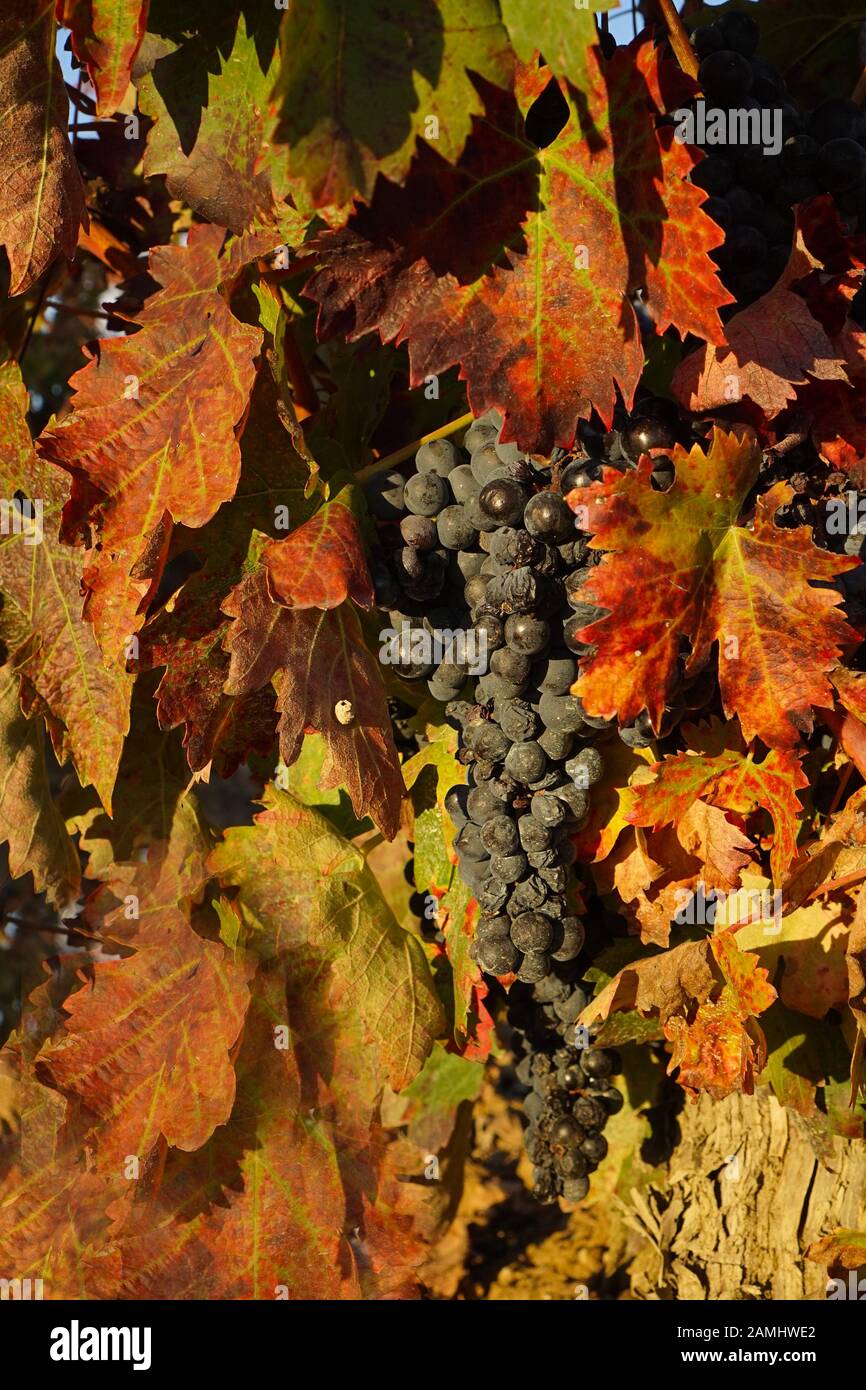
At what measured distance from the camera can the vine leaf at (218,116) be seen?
94 centimetres

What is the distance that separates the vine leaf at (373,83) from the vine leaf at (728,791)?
511 mm

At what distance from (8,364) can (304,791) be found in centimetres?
52

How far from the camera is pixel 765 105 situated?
958 mm

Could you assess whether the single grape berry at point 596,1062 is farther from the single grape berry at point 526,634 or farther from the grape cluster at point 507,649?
the single grape berry at point 526,634

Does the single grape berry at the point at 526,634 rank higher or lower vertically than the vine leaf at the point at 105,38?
lower

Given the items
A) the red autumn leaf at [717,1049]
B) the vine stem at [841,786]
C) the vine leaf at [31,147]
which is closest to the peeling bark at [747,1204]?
the red autumn leaf at [717,1049]

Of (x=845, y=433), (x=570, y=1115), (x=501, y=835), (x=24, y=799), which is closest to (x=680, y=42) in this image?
(x=845, y=433)

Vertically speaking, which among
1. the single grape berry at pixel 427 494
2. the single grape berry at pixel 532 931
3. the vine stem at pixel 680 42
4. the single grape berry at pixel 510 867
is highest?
the vine stem at pixel 680 42

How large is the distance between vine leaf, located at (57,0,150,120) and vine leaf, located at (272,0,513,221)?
20 cm

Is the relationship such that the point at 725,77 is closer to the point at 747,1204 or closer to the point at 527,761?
the point at 527,761

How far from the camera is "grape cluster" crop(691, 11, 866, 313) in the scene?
93 centimetres

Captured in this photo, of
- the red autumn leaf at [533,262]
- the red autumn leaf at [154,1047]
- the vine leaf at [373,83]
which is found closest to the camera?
the vine leaf at [373,83]
